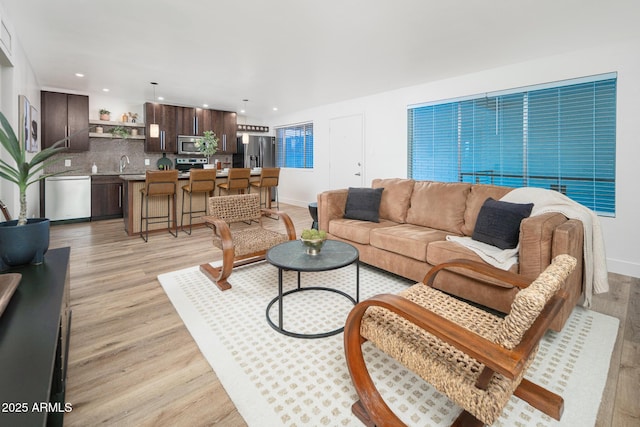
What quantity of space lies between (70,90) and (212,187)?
140 inches

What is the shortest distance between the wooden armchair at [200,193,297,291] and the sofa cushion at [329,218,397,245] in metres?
0.56

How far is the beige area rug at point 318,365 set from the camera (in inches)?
55.2

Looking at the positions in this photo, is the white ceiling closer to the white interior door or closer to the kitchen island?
the white interior door

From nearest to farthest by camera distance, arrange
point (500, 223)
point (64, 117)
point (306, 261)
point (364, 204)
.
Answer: point (306, 261) → point (500, 223) → point (364, 204) → point (64, 117)

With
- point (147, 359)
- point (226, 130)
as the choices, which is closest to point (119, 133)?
point (226, 130)

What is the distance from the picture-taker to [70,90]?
581cm

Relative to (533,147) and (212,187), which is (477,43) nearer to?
(533,147)

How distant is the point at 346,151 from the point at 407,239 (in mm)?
4002

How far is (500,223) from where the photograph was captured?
2.40m

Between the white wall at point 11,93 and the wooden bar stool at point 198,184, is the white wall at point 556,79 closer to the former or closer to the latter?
the wooden bar stool at point 198,184

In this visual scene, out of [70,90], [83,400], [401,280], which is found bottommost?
[83,400]

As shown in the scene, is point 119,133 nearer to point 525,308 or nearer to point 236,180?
point 236,180

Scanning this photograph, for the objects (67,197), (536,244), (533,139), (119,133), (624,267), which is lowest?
(624,267)

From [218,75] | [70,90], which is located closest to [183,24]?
[218,75]
